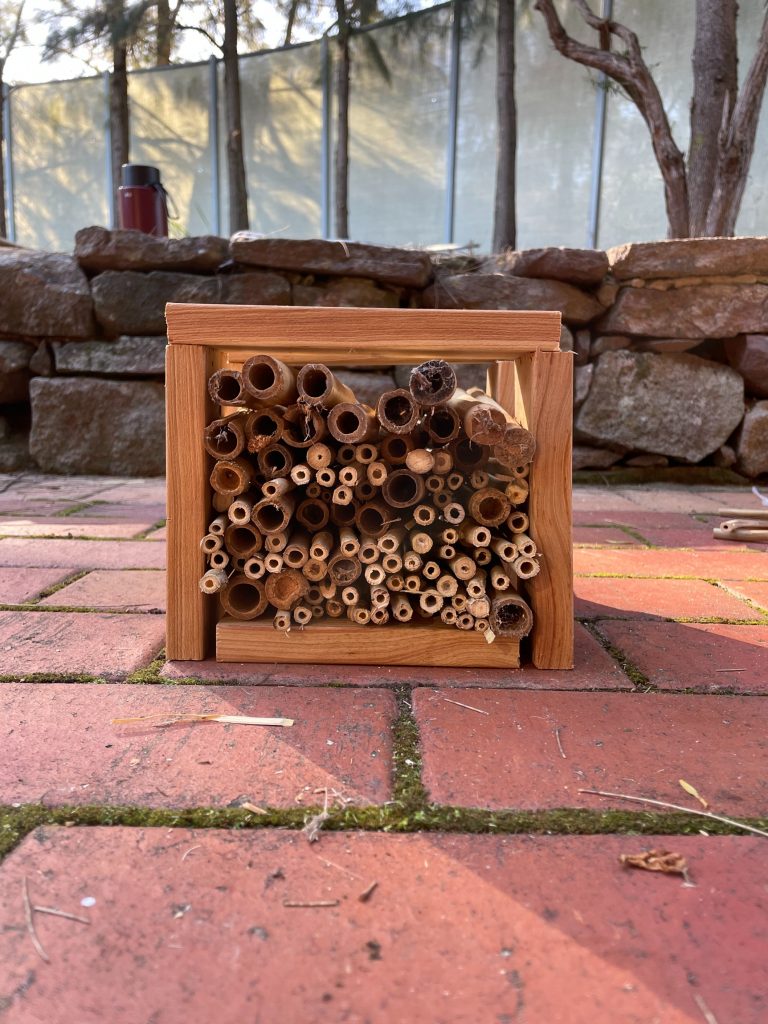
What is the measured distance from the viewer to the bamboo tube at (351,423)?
57.7 inches

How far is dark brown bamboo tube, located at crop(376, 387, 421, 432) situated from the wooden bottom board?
42 cm

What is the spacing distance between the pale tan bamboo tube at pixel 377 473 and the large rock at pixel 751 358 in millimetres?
3439

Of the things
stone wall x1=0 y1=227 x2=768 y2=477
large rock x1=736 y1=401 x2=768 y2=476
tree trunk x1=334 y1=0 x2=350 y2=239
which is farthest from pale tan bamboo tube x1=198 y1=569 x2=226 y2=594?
tree trunk x1=334 y1=0 x2=350 y2=239

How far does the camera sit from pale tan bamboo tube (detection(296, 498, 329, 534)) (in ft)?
5.25

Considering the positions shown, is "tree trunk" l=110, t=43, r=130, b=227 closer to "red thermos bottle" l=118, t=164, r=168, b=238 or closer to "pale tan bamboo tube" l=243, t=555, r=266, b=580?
"red thermos bottle" l=118, t=164, r=168, b=238

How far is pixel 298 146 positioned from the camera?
10.1 m

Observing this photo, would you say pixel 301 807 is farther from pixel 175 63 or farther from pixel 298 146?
pixel 175 63

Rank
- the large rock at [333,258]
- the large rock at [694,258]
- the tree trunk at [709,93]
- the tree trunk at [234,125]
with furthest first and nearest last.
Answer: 1. the tree trunk at [234,125]
2. the tree trunk at [709,93]
3. the large rock at [333,258]
4. the large rock at [694,258]

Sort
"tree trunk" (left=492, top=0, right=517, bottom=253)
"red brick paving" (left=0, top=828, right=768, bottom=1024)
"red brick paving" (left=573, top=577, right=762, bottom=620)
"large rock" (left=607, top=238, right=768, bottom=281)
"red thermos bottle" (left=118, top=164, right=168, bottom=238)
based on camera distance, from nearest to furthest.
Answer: "red brick paving" (left=0, top=828, right=768, bottom=1024) < "red brick paving" (left=573, top=577, right=762, bottom=620) < "large rock" (left=607, top=238, right=768, bottom=281) < "red thermos bottle" (left=118, top=164, right=168, bottom=238) < "tree trunk" (left=492, top=0, right=517, bottom=253)

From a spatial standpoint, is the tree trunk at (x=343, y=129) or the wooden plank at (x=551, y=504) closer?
the wooden plank at (x=551, y=504)

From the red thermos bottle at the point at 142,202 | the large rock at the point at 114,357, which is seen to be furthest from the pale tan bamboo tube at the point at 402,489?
the red thermos bottle at the point at 142,202

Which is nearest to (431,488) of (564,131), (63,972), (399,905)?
(399,905)

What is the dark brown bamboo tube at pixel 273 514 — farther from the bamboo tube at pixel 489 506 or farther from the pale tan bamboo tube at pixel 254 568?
the bamboo tube at pixel 489 506

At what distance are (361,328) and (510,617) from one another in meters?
0.66
